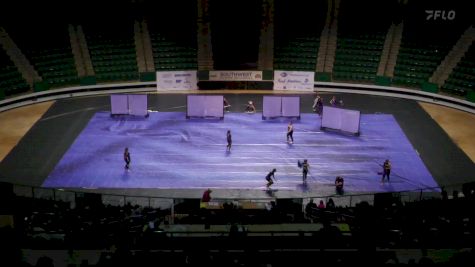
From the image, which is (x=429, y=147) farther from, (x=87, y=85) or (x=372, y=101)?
(x=87, y=85)

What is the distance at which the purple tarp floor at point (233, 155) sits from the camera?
94.2 feet

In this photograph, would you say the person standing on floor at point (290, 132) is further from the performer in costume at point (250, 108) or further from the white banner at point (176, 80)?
the white banner at point (176, 80)

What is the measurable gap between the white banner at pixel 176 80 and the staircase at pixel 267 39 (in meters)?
5.50

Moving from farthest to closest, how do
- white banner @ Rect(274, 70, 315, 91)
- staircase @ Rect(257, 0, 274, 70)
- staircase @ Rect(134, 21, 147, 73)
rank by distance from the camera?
1. staircase @ Rect(257, 0, 274, 70)
2. staircase @ Rect(134, 21, 147, 73)
3. white banner @ Rect(274, 70, 315, 91)

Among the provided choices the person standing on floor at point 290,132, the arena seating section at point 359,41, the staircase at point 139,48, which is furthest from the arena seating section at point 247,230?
the staircase at point 139,48

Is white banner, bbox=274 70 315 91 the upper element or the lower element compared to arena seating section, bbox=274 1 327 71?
lower

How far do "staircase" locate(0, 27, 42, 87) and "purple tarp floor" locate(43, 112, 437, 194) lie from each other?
776 centimetres

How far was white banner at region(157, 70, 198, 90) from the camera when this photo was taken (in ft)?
145

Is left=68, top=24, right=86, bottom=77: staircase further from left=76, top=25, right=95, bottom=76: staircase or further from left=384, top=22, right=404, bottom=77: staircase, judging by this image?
left=384, top=22, right=404, bottom=77: staircase

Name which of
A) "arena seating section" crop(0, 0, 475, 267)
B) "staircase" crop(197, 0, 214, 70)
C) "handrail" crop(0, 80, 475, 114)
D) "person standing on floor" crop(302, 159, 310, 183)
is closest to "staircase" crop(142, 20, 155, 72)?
"arena seating section" crop(0, 0, 475, 267)

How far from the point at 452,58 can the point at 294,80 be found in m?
11.7

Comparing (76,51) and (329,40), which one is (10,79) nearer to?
(76,51)

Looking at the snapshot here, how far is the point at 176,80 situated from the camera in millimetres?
44312

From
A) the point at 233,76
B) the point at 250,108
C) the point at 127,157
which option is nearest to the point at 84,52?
the point at 233,76
